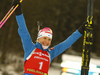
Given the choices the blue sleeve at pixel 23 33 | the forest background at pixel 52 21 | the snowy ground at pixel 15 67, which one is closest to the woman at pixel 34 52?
the blue sleeve at pixel 23 33

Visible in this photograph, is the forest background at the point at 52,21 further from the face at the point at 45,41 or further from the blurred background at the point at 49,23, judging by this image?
the face at the point at 45,41

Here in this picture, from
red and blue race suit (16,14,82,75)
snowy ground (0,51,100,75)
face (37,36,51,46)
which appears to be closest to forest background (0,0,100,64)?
snowy ground (0,51,100,75)

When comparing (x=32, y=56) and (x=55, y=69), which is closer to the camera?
(x=32, y=56)

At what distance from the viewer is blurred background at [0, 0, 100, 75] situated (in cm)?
966

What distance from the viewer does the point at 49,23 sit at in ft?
32.2

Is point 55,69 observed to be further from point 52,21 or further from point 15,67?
point 52,21

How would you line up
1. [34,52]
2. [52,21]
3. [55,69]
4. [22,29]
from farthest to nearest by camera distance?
[52,21] → [55,69] → [34,52] → [22,29]

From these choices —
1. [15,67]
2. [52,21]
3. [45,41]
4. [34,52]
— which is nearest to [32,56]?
[34,52]

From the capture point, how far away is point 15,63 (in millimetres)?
10156

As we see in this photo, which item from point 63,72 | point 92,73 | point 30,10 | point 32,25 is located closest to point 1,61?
point 32,25

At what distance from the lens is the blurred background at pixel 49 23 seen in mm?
9656

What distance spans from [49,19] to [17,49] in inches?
119

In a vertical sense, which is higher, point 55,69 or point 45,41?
point 55,69

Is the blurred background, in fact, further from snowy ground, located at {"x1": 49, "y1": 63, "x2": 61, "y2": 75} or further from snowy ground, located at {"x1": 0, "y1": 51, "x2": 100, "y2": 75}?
snowy ground, located at {"x1": 49, "y1": 63, "x2": 61, "y2": 75}
